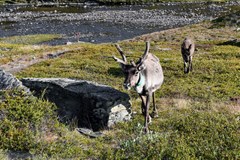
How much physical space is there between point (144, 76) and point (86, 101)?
351cm

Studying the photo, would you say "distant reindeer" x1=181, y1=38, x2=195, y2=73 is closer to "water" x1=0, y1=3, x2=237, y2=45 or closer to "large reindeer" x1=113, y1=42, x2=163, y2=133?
"large reindeer" x1=113, y1=42, x2=163, y2=133

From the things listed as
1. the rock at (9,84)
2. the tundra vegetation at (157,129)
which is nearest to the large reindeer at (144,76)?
the tundra vegetation at (157,129)

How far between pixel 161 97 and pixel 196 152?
380 inches

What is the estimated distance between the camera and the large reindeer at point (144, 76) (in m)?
13.2

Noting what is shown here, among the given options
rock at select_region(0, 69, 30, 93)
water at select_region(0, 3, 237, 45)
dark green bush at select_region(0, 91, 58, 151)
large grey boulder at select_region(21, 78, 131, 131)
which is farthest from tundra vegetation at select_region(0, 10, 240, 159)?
water at select_region(0, 3, 237, 45)

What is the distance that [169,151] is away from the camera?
12.2 meters

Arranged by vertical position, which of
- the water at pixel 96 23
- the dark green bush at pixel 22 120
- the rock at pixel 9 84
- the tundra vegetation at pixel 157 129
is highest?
the rock at pixel 9 84

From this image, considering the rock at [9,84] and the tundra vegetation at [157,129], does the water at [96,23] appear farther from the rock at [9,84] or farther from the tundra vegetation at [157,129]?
the rock at [9,84]

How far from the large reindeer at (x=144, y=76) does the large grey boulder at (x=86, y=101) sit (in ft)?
4.20

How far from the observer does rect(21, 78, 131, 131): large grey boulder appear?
1617 centimetres

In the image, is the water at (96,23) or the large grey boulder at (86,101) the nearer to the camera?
the large grey boulder at (86,101)

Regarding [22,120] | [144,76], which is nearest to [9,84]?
[22,120]

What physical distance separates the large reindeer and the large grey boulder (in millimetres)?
1279

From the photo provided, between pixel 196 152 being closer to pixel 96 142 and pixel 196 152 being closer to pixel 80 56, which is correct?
pixel 96 142
